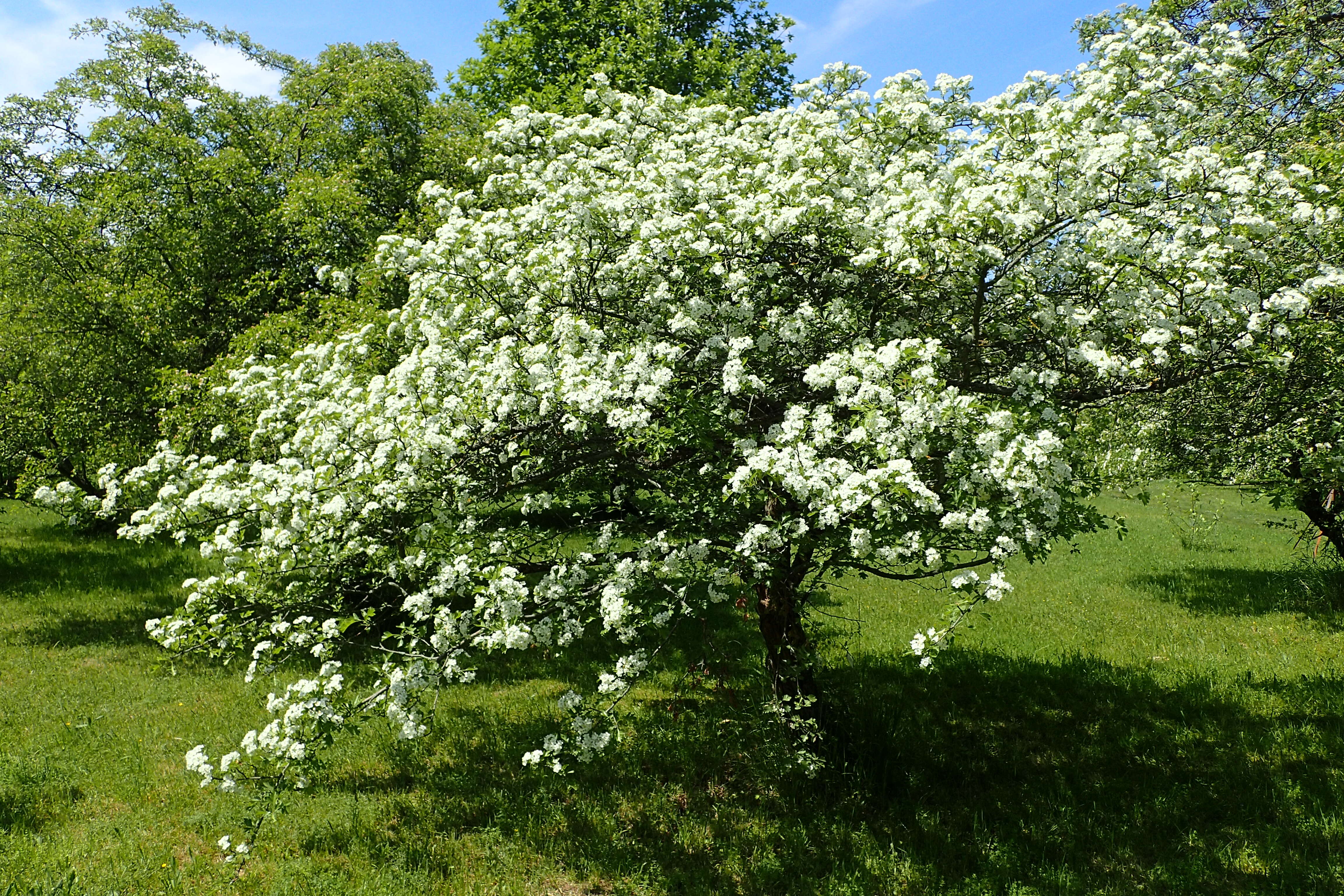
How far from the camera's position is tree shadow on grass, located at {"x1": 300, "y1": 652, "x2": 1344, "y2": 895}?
22.7 ft

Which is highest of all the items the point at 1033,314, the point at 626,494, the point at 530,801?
the point at 1033,314

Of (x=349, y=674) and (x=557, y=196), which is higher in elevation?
(x=557, y=196)

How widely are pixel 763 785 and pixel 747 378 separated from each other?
4411 mm

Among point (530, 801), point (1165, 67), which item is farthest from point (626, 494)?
point (1165, 67)

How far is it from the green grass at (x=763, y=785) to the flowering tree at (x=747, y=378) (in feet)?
3.15

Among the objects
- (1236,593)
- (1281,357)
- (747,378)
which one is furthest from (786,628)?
(1236,593)

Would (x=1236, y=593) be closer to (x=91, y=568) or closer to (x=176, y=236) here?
(x=176, y=236)

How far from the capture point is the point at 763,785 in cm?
825

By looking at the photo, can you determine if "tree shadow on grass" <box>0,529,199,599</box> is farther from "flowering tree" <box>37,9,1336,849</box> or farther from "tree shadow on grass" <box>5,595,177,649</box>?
"flowering tree" <box>37,9,1336,849</box>

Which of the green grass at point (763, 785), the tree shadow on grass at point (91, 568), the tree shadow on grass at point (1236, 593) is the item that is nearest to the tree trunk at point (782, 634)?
the green grass at point (763, 785)

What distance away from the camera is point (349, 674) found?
11.4m

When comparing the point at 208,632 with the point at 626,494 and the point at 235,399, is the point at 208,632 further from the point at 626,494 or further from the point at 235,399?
the point at 235,399

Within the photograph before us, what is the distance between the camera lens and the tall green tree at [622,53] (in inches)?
740

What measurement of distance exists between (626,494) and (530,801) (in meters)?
3.16
